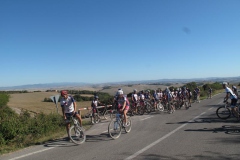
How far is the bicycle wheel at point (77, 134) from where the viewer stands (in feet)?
26.8

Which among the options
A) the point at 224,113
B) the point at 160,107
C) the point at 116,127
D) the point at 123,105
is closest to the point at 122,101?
the point at 123,105

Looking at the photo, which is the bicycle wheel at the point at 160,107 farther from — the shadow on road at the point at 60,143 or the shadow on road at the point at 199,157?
the shadow on road at the point at 199,157

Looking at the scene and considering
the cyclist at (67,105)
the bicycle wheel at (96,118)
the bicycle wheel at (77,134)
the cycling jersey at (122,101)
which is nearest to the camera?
the bicycle wheel at (77,134)

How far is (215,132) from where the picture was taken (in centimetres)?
909

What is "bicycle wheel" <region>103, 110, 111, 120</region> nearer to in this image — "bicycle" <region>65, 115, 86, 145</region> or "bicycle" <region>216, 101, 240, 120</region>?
"bicycle" <region>216, 101, 240, 120</region>

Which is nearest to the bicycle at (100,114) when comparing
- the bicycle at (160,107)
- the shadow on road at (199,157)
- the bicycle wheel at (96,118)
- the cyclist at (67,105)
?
the bicycle wheel at (96,118)

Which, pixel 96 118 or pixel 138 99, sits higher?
pixel 138 99

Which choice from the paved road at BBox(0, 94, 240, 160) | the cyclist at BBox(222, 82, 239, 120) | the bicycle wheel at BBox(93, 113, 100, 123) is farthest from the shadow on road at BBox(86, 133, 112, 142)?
the cyclist at BBox(222, 82, 239, 120)

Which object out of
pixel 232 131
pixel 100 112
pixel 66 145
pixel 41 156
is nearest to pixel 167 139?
pixel 232 131

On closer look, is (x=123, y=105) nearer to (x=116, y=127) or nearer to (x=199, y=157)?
(x=116, y=127)

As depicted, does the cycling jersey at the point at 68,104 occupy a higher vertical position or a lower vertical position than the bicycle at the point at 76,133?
higher

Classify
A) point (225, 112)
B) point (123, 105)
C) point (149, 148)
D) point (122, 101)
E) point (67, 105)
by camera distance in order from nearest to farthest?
point (149, 148) → point (67, 105) → point (123, 105) → point (122, 101) → point (225, 112)

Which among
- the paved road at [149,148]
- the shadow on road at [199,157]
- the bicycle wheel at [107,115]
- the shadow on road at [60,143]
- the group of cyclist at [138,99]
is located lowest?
the bicycle wheel at [107,115]

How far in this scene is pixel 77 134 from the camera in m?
8.36
